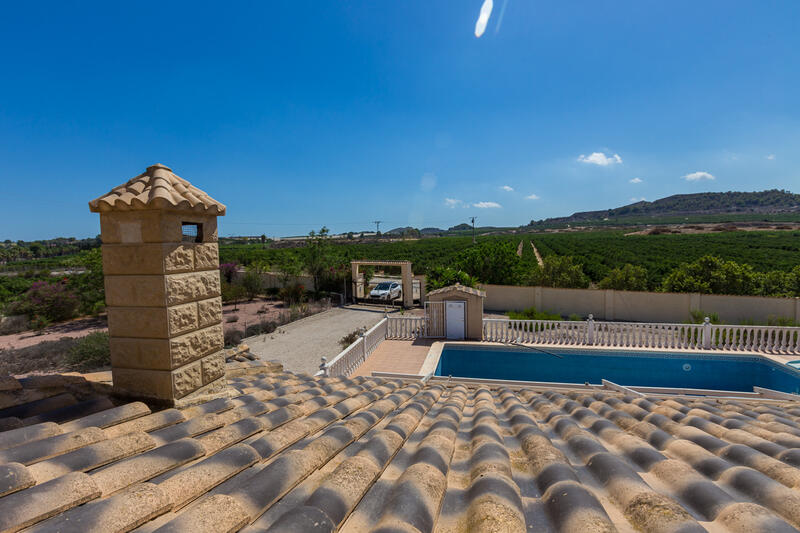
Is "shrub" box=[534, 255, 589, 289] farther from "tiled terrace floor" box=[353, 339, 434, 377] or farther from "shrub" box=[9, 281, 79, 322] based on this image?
"shrub" box=[9, 281, 79, 322]

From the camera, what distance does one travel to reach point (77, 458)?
6.15 ft

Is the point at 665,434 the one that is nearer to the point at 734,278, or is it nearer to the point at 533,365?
the point at 533,365

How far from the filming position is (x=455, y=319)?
12.6 meters

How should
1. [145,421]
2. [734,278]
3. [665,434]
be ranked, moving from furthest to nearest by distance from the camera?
[734,278], [665,434], [145,421]

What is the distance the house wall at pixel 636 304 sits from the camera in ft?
Answer: 46.0

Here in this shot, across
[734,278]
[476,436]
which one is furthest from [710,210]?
[476,436]

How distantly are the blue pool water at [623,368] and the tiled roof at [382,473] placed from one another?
27.0 feet

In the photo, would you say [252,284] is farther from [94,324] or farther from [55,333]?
[55,333]

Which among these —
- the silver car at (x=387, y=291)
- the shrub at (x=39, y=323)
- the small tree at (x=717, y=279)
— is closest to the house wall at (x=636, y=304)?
the small tree at (x=717, y=279)

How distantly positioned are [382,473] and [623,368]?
1130 centimetres

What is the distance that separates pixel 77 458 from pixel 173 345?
1082mm

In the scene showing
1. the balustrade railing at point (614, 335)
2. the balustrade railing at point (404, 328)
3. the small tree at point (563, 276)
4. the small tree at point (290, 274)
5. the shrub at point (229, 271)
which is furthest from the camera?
the shrub at point (229, 271)

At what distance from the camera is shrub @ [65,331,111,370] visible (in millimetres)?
11758

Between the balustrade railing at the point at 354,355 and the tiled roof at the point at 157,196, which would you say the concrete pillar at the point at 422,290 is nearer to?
the balustrade railing at the point at 354,355
